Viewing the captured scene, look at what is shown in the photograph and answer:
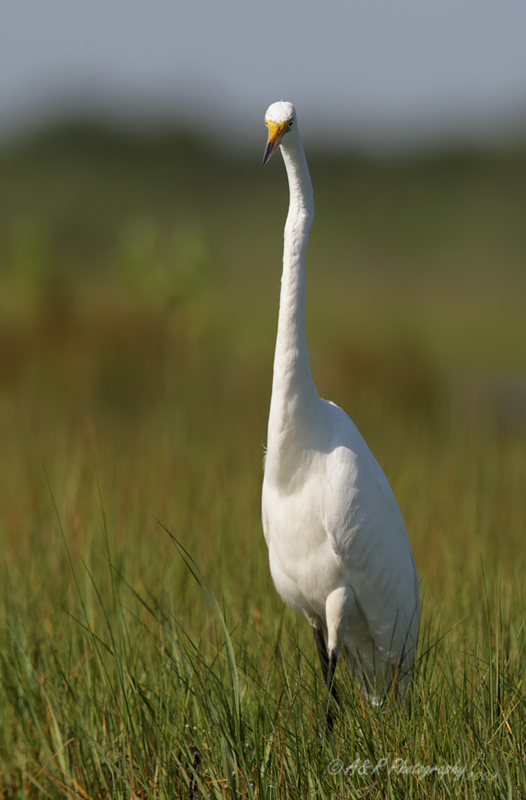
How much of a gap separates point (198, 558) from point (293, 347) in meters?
1.43

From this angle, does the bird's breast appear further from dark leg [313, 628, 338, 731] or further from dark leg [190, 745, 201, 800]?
dark leg [190, 745, 201, 800]

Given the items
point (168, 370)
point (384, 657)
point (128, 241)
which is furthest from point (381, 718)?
point (128, 241)

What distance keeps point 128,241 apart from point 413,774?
12.5 metres

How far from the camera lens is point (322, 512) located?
2494 mm

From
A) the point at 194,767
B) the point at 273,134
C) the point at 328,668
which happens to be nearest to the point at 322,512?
the point at 328,668

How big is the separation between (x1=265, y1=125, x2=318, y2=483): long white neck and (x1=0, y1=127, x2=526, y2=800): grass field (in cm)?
54

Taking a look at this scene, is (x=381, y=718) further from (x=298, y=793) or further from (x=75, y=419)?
(x=75, y=419)

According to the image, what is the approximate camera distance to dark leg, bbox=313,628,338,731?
229 centimetres

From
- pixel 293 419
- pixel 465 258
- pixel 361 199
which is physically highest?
pixel 361 199

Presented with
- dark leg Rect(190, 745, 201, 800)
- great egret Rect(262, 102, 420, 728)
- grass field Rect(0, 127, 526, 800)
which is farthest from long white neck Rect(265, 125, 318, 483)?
dark leg Rect(190, 745, 201, 800)

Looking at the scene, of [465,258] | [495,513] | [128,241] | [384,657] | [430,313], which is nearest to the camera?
[384,657]

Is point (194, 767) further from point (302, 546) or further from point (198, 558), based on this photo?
point (198, 558)

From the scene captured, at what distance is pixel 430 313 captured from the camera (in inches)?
2149

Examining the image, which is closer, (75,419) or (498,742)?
(498,742)
